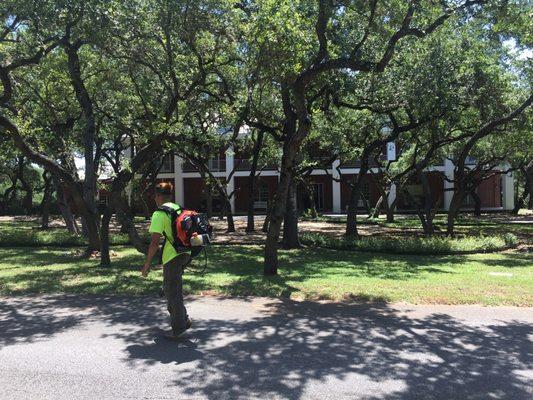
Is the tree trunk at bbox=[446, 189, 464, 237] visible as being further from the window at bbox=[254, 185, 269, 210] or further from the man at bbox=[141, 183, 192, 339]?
the window at bbox=[254, 185, 269, 210]

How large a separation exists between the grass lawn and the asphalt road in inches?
34.0

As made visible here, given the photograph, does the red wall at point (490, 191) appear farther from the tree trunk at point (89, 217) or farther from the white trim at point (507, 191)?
the tree trunk at point (89, 217)

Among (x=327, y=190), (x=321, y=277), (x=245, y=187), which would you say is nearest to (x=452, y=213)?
(x=321, y=277)

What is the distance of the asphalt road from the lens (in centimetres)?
444

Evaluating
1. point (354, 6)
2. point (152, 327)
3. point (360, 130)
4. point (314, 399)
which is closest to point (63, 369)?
point (152, 327)

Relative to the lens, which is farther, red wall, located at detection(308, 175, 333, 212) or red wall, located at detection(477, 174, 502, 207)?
red wall, located at detection(477, 174, 502, 207)

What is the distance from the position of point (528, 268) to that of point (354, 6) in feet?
22.1

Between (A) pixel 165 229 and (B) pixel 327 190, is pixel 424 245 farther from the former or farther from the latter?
Result: (B) pixel 327 190

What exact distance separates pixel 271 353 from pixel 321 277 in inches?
196

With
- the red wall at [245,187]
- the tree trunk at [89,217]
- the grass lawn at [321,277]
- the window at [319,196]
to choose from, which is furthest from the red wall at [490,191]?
the tree trunk at [89,217]

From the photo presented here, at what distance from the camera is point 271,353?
540 centimetres

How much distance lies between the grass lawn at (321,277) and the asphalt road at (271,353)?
2.83 ft

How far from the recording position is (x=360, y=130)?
2041 cm

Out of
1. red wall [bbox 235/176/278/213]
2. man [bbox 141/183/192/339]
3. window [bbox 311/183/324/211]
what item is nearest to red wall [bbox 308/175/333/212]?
window [bbox 311/183/324/211]
